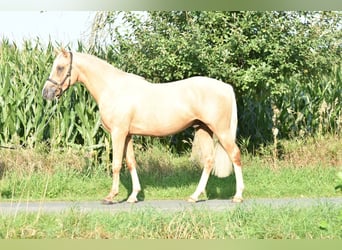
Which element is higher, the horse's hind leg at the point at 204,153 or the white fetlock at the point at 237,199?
the horse's hind leg at the point at 204,153

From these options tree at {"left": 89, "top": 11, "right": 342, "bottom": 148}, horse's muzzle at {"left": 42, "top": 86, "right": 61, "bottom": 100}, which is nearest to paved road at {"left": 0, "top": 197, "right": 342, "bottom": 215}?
horse's muzzle at {"left": 42, "top": 86, "right": 61, "bottom": 100}

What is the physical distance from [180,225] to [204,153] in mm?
2924

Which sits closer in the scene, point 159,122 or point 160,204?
point 160,204

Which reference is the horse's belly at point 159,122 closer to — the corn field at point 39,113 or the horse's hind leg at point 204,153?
the horse's hind leg at point 204,153

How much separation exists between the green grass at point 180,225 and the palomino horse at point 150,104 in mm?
1850

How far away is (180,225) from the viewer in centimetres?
655

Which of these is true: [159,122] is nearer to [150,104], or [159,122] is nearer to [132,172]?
[150,104]

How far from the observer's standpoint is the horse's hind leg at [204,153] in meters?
9.24

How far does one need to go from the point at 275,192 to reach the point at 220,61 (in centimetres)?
293

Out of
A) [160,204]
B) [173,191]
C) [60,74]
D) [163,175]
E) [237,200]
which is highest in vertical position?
[60,74]

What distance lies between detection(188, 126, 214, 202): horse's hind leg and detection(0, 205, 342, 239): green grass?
184 centimetres

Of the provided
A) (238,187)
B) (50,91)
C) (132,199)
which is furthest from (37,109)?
(238,187)

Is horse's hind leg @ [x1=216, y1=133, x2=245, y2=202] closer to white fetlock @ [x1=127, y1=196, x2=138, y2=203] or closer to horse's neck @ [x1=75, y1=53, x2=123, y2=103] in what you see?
white fetlock @ [x1=127, y1=196, x2=138, y2=203]

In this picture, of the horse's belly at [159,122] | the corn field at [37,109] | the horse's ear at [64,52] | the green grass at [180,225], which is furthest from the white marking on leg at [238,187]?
the corn field at [37,109]
